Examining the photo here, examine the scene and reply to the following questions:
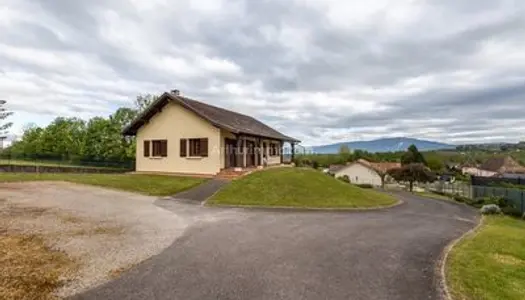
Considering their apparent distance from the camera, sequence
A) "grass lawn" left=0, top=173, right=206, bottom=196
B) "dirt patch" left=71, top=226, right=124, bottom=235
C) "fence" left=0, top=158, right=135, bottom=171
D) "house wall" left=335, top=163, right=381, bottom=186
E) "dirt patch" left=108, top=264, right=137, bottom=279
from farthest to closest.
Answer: "house wall" left=335, top=163, right=381, bottom=186 < "fence" left=0, top=158, right=135, bottom=171 < "grass lawn" left=0, top=173, right=206, bottom=196 < "dirt patch" left=71, top=226, right=124, bottom=235 < "dirt patch" left=108, top=264, right=137, bottom=279

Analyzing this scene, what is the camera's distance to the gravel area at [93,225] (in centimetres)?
759

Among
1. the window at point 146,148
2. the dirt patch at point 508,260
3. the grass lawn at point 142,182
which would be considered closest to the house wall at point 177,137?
the window at point 146,148

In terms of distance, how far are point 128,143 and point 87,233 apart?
99.0 ft

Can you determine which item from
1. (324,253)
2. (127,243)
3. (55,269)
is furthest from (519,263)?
(55,269)

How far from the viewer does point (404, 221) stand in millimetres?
15062

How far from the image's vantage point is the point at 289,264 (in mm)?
7855

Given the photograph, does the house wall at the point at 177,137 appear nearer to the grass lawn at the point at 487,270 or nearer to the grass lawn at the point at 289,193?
the grass lawn at the point at 289,193

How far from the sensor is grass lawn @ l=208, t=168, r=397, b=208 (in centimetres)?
1831

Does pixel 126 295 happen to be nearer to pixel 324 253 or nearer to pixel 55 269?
pixel 55 269

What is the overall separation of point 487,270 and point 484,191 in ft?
90.9

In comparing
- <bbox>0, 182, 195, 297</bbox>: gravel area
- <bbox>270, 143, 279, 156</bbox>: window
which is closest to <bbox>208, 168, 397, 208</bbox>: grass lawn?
<bbox>0, 182, 195, 297</bbox>: gravel area

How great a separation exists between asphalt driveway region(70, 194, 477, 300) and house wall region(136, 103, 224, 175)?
1285 centimetres

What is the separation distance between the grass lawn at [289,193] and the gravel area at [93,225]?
169 inches

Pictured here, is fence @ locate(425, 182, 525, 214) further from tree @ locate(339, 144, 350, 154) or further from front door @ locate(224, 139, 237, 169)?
tree @ locate(339, 144, 350, 154)
